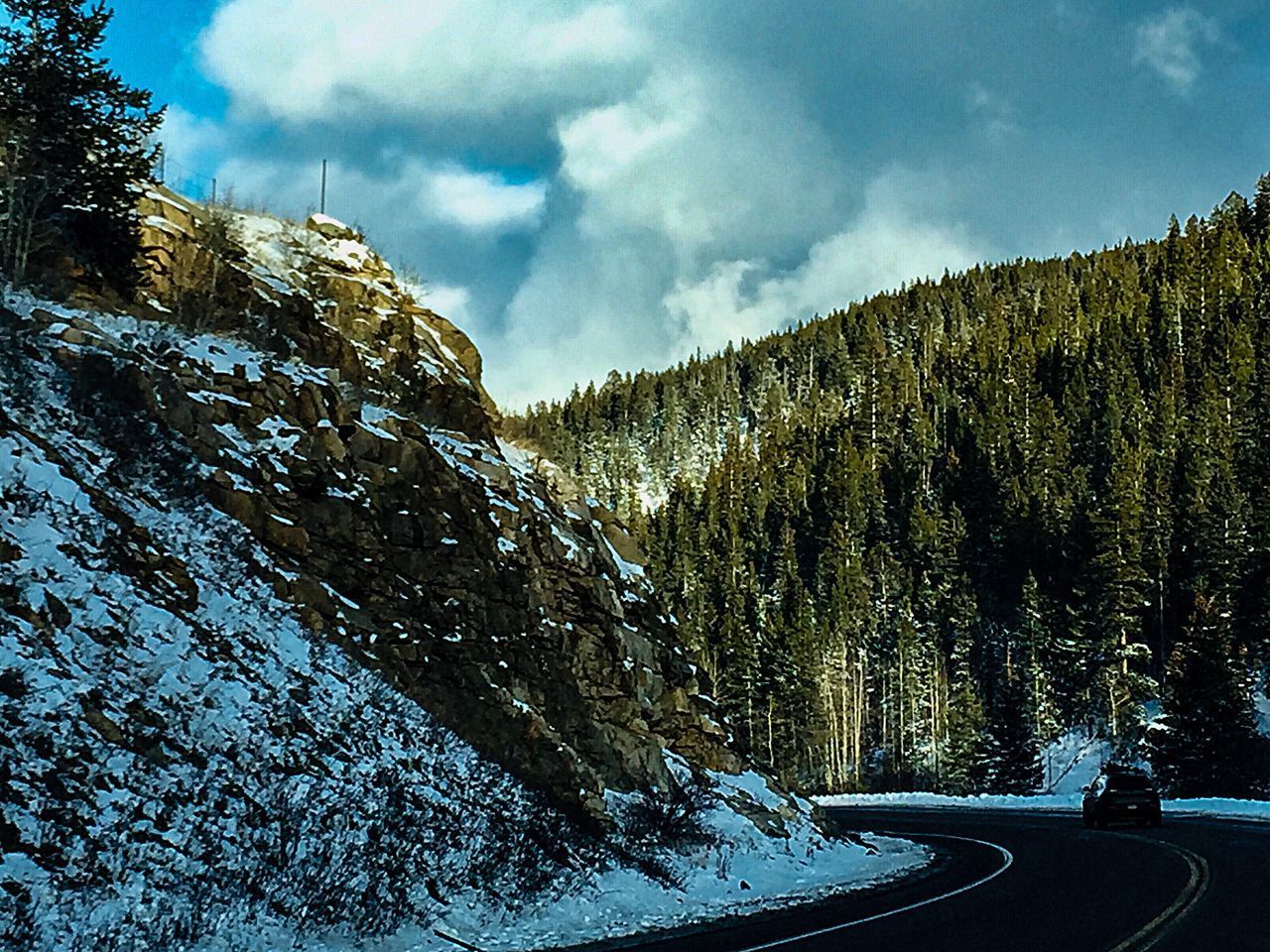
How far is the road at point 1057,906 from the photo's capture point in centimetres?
1175

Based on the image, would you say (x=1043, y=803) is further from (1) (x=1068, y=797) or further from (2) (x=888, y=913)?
(2) (x=888, y=913)

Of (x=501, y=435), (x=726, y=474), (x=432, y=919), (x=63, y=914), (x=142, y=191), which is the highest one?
(x=726, y=474)

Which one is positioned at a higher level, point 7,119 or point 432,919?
point 7,119

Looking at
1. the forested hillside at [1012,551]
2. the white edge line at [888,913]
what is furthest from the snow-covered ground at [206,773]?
the forested hillside at [1012,551]

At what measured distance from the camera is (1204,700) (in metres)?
49.6

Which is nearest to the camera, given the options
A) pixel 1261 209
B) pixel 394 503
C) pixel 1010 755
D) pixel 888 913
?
pixel 888 913

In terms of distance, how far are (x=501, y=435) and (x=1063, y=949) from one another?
2183 centimetres

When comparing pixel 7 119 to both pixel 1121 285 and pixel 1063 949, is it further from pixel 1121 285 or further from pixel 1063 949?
pixel 1121 285

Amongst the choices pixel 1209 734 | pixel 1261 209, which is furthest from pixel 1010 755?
pixel 1261 209

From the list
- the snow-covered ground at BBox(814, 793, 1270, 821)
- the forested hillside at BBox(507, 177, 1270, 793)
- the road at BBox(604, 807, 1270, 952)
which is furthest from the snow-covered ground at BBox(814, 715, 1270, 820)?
the road at BBox(604, 807, 1270, 952)

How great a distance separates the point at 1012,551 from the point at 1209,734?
50.5 m

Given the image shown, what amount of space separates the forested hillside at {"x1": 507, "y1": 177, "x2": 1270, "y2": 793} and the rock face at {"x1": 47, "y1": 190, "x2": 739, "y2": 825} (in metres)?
6.35

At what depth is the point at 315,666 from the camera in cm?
1605

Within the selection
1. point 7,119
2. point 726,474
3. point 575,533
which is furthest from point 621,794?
point 726,474
